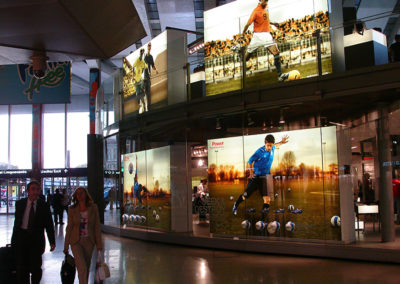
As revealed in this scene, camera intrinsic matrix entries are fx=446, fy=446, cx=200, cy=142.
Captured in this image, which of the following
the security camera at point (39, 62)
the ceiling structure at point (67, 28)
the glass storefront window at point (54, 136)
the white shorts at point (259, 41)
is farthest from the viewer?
the glass storefront window at point (54, 136)

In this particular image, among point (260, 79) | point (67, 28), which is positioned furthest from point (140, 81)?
point (67, 28)

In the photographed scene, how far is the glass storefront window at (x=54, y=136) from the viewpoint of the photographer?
34.8 metres

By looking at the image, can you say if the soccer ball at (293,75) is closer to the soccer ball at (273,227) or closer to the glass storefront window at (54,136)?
the soccer ball at (273,227)

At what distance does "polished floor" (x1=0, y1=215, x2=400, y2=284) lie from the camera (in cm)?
698

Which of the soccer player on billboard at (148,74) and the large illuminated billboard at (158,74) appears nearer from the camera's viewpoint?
the large illuminated billboard at (158,74)

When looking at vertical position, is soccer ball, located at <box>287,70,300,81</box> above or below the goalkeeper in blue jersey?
above

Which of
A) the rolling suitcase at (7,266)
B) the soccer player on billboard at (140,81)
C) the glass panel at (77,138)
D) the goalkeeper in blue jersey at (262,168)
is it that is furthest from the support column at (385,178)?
the glass panel at (77,138)

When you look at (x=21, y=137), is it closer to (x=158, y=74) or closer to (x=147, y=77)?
(x=147, y=77)

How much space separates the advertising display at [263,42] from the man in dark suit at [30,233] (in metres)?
5.61

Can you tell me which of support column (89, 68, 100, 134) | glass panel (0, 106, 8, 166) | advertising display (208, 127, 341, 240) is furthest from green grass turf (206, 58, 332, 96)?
glass panel (0, 106, 8, 166)

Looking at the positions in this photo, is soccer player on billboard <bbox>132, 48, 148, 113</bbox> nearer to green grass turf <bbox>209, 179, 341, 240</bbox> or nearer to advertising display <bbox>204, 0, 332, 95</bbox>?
advertising display <bbox>204, 0, 332, 95</bbox>

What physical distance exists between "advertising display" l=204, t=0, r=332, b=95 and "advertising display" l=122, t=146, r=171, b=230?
2.97m

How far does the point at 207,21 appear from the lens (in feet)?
37.3

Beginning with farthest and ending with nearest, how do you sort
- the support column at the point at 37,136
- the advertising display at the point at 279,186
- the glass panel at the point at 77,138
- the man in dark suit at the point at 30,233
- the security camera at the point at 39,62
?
the glass panel at the point at 77,138
the support column at the point at 37,136
the advertising display at the point at 279,186
the man in dark suit at the point at 30,233
the security camera at the point at 39,62
